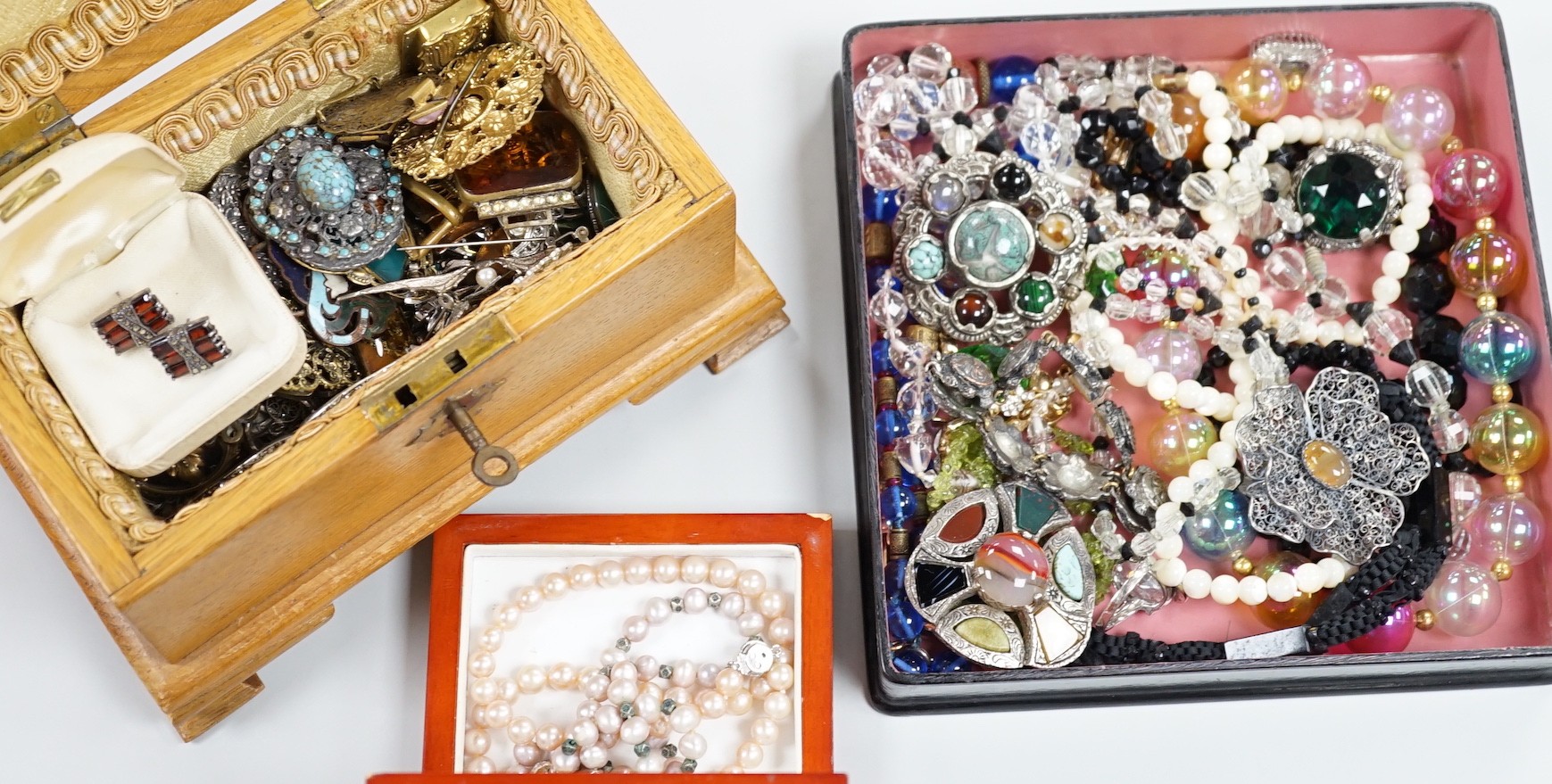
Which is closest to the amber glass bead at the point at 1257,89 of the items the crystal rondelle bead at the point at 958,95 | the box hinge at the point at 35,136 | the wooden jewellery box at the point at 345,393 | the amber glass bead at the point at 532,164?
the crystal rondelle bead at the point at 958,95

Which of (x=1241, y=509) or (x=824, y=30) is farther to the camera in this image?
(x=824, y=30)

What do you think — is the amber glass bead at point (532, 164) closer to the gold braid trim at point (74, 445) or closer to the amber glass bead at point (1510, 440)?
the gold braid trim at point (74, 445)

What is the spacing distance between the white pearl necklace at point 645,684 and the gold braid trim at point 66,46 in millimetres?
647

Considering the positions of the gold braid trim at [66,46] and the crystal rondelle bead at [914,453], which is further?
the crystal rondelle bead at [914,453]

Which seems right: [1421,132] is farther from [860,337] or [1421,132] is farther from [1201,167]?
[860,337]

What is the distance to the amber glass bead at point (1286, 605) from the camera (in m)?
1.35

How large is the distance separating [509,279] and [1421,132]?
1.04 m

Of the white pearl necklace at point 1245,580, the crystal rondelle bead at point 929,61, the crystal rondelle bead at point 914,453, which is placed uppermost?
the crystal rondelle bead at point 929,61

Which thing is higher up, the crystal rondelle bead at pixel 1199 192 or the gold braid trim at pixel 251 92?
the gold braid trim at pixel 251 92

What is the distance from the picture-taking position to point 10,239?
1103 mm

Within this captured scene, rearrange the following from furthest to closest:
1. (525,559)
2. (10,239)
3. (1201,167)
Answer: (1201,167) → (525,559) → (10,239)

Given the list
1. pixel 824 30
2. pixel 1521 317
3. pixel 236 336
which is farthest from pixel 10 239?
pixel 1521 317

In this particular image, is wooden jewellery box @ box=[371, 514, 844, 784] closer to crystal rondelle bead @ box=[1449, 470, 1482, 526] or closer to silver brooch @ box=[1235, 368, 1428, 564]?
silver brooch @ box=[1235, 368, 1428, 564]

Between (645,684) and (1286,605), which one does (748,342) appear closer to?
(645,684)
